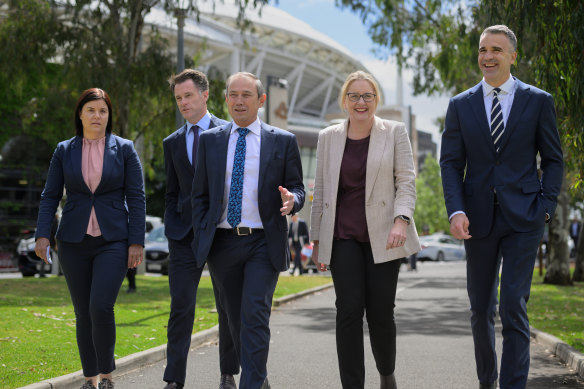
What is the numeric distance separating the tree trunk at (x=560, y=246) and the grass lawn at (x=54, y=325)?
23.6ft

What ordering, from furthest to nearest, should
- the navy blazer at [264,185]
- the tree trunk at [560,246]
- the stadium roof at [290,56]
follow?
the stadium roof at [290,56]
the tree trunk at [560,246]
the navy blazer at [264,185]

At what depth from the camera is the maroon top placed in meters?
5.06

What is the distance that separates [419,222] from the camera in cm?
8406

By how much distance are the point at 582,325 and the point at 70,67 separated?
12.7 m

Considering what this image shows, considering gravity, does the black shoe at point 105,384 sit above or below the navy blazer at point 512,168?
below

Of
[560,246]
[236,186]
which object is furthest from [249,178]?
[560,246]

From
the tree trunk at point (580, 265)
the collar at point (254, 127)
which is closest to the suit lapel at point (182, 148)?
the collar at point (254, 127)

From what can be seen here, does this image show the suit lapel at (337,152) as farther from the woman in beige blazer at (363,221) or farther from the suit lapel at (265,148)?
the suit lapel at (265,148)

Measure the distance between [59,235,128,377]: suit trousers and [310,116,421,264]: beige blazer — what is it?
1330 mm

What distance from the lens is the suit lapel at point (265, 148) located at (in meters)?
5.19

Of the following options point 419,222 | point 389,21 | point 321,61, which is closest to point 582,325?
point 389,21

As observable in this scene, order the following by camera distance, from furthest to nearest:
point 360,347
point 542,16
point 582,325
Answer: point 582,325, point 542,16, point 360,347

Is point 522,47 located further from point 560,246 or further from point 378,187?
point 560,246

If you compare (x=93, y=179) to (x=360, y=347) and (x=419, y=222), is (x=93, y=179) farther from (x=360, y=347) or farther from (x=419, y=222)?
(x=419, y=222)
